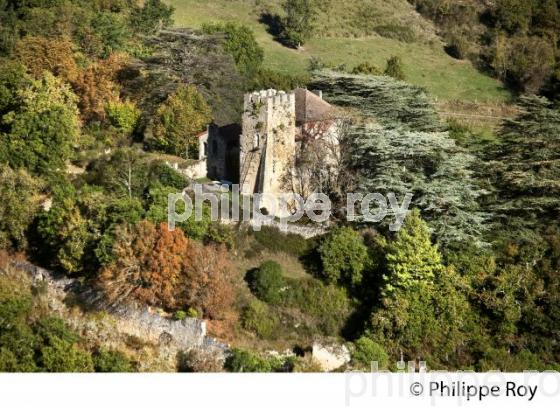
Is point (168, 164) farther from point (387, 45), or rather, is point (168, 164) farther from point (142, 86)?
point (387, 45)

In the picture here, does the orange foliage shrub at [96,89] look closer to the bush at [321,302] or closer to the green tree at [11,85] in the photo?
the green tree at [11,85]

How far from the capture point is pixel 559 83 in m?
75.2

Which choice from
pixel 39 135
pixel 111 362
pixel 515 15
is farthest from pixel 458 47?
pixel 111 362

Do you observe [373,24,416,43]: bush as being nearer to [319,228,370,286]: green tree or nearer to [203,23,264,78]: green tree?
[203,23,264,78]: green tree

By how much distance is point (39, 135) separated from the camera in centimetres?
5206

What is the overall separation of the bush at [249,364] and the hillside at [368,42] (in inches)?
1562

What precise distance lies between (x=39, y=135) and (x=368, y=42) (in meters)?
40.8

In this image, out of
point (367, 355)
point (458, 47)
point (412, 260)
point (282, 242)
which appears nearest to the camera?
point (367, 355)

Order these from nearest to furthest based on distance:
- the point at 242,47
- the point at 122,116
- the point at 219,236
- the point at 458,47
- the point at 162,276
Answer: the point at 162,276 < the point at 219,236 < the point at 122,116 < the point at 242,47 < the point at 458,47

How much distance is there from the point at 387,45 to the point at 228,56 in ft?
77.7

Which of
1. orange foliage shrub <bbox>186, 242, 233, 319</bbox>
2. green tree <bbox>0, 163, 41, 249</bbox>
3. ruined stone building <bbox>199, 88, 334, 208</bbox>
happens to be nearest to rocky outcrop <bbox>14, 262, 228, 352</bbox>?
orange foliage shrub <bbox>186, 242, 233, 319</bbox>

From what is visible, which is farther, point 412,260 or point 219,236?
point 219,236

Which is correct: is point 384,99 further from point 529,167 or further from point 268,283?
point 268,283

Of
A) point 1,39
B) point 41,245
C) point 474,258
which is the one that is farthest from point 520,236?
point 1,39
